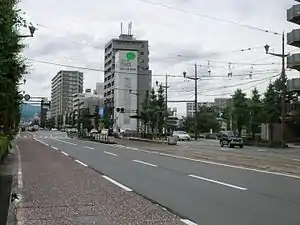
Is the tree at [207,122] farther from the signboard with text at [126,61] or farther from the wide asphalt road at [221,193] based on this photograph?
the wide asphalt road at [221,193]

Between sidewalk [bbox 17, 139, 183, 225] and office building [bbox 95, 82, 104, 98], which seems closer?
sidewalk [bbox 17, 139, 183, 225]

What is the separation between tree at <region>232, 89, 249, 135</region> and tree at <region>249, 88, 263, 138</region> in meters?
2.95

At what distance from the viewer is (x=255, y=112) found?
64.1m

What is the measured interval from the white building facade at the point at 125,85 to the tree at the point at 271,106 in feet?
144

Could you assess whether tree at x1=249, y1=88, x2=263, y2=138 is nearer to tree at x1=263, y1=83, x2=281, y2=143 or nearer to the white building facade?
tree at x1=263, y1=83, x2=281, y2=143

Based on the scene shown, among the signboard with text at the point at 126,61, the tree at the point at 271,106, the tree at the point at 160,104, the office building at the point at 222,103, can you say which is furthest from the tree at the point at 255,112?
the signboard with text at the point at 126,61

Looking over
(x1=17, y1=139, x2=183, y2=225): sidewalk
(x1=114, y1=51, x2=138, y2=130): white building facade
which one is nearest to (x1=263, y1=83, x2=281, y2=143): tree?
(x1=114, y1=51, x2=138, y2=130): white building facade

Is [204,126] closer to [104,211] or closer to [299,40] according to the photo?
[299,40]

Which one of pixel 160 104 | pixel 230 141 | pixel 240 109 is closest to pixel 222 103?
pixel 160 104

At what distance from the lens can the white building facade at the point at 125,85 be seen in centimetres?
10750

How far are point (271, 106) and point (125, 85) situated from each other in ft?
229

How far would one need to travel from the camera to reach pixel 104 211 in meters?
9.85

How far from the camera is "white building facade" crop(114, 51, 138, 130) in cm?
10750

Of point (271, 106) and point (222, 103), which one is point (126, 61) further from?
point (222, 103)
